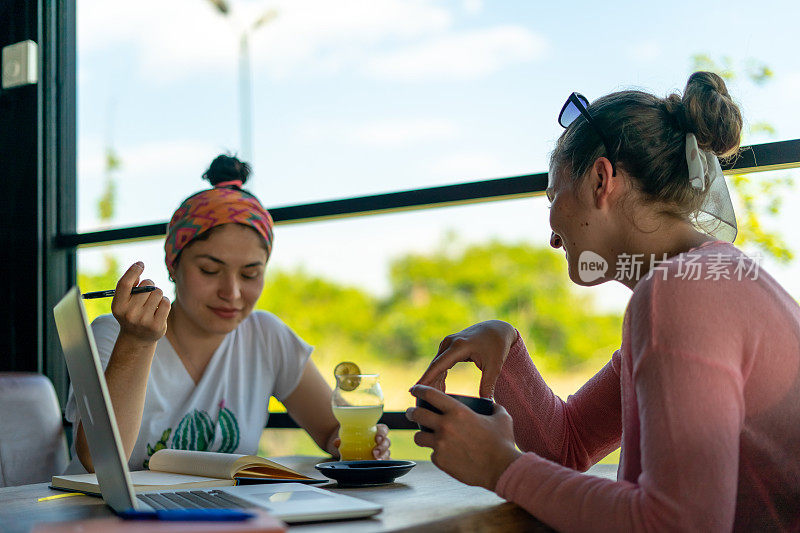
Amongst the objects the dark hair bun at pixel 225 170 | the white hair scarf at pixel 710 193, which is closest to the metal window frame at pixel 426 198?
the dark hair bun at pixel 225 170

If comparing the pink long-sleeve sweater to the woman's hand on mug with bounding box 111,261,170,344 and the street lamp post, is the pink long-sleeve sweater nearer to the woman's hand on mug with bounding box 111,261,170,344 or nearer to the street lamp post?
the woman's hand on mug with bounding box 111,261,170,344

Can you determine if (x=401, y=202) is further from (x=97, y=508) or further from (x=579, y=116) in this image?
(x=97, y=508)

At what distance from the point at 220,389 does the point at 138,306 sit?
2.26 feet

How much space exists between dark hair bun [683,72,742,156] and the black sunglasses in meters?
0.15

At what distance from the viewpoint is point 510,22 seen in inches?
375

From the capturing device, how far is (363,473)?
1191 millimetres

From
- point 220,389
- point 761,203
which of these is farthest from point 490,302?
point 220,389

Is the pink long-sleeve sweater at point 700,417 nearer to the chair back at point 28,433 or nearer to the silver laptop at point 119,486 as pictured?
the silver laptop at point 119,486

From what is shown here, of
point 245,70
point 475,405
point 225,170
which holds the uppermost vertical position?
point 245,70

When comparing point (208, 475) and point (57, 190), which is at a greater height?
point (57, 190)

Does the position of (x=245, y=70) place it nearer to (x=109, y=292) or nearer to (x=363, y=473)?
(x=109, y=292)

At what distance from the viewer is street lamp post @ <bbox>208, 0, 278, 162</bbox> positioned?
657 centimetres

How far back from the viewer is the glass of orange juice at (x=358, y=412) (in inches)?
58.9

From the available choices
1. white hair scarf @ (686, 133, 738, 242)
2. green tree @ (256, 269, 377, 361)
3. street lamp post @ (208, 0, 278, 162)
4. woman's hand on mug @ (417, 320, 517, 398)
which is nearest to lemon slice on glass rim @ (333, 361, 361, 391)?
woman's hand on mug @ (417, 320, 517, 398)
